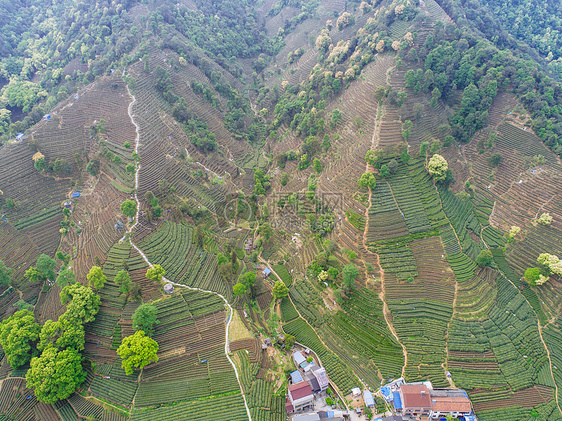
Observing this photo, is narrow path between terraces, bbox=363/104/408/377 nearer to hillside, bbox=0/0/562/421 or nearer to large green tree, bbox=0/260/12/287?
hillside, bbox=0/0/562/421

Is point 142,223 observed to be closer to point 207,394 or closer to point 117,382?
point 117,382

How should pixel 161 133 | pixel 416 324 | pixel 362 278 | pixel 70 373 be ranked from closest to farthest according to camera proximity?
pixel 70 373
pixel 416 324
pixel 362 278
pixel 161 133

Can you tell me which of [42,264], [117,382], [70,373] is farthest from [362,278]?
[42,264]

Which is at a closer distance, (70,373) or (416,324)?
(70,373)

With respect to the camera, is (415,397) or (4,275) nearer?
(415,397)

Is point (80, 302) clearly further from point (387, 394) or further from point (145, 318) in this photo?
point (387, 394)

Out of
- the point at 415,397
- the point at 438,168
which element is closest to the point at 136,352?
the point at 415,397
